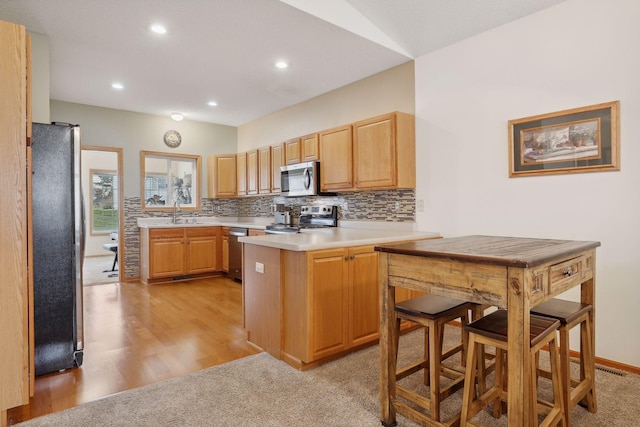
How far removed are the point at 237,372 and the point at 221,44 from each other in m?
2.82

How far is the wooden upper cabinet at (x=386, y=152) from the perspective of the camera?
11.4 ft

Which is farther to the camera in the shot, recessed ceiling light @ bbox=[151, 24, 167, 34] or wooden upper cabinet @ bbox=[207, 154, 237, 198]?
wooden upper cabinet @ bbox=[207, 154, 237, 198]

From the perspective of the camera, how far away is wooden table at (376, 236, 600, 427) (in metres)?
1.34

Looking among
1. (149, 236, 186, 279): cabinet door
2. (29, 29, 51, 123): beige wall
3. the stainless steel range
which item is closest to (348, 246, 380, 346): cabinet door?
the stainless steel range

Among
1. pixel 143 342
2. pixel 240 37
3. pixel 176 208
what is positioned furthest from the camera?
pixel 176 208

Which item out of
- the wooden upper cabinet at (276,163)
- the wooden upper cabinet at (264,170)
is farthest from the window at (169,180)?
the wooden upper cabinet at (276,163)

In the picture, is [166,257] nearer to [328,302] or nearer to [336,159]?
[336,159]

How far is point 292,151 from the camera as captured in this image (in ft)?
15.6

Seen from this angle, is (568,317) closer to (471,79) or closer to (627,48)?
(627,48)

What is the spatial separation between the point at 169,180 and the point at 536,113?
545 centimetres

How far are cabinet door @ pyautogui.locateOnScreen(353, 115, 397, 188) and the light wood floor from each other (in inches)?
76.4

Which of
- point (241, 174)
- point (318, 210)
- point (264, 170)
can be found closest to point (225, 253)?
point (241, 174)

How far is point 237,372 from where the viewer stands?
2.43m

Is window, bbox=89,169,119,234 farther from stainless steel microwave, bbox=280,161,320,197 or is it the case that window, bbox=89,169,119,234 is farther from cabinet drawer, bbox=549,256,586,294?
cabinet drawer, bbox=549,256,586,294
